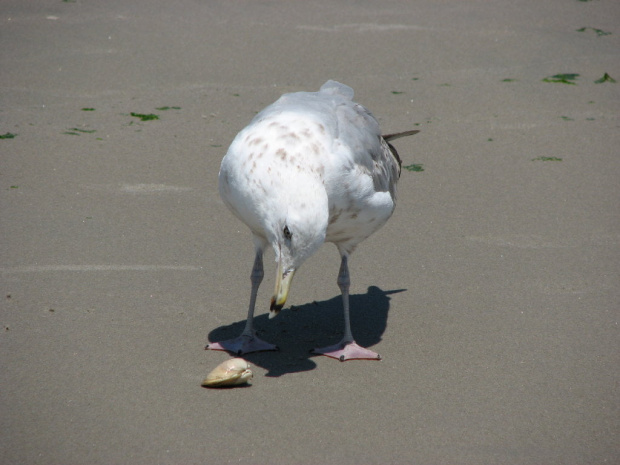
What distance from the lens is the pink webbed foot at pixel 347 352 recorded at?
4828 mm

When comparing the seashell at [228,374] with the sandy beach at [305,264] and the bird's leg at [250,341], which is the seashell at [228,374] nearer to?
the sandy beach at [305,264]

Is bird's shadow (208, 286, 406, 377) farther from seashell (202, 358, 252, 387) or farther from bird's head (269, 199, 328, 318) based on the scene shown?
bird's head (269, 199, 328, 318)

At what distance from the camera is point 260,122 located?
4.56m

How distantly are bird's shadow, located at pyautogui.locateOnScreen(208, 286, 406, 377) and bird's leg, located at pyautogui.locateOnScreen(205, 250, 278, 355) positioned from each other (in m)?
0.05

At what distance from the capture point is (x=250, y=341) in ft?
16.1

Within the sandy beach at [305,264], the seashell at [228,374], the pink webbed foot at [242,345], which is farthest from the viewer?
the pink webbed foot at [242,345]

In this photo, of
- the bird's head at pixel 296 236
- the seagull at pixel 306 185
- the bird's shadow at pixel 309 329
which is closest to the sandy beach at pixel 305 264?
the bird's shadow at pixel 309 329

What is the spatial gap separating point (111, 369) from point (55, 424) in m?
0.61

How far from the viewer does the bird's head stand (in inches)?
151

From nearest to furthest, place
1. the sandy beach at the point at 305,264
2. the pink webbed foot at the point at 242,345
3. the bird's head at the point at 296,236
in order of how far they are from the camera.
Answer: the bird's head at the point at 296,236 < the sandy beach at the point at 305,264 < the pink webbed foot at the point at 242,345

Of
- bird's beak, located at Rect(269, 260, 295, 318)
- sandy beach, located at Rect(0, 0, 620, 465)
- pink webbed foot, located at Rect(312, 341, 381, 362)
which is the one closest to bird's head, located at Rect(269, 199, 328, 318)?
bird's beak, located at Rect(269, 260, 295, 318)

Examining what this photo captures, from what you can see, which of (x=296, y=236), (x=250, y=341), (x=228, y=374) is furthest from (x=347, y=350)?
(x=296, y=236)

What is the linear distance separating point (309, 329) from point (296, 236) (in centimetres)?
163

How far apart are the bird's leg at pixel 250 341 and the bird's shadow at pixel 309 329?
0.15 feet
